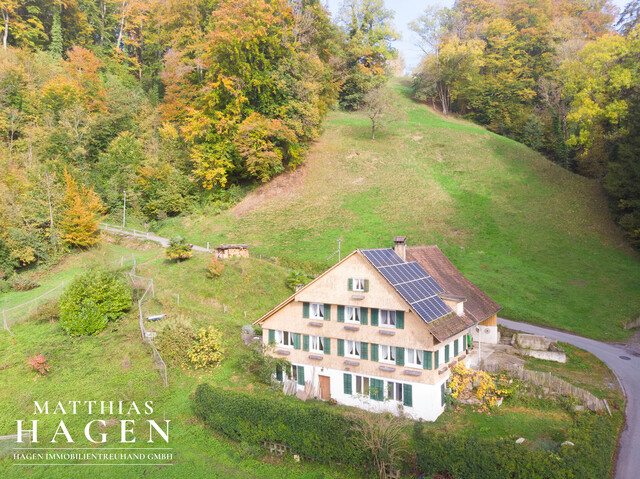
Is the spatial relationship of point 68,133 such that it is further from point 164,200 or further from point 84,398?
point 84,398

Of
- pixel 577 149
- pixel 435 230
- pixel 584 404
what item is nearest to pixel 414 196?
pixel 435 230

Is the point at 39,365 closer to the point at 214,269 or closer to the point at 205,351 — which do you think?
the point at 205,351

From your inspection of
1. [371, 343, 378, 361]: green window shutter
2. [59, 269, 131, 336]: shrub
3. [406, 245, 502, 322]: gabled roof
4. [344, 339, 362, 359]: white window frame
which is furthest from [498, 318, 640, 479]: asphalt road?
[59, 269, 131, 336]: shrub

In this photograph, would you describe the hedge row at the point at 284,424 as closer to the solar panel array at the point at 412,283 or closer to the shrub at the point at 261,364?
the shrub at the point at 261,364

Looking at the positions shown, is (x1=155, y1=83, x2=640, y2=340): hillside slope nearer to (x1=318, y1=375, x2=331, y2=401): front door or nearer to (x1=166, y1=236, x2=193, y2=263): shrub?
(x1=166, y1=236, x2=193, y2=263): shrub

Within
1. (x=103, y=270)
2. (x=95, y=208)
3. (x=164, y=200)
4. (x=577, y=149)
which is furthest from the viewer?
(x=577, y=149)

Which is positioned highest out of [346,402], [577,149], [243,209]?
[577,149]

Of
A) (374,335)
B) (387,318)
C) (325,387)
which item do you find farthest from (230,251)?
(387,318)
